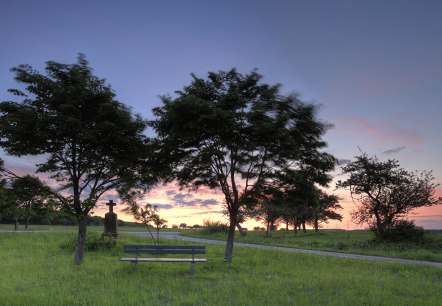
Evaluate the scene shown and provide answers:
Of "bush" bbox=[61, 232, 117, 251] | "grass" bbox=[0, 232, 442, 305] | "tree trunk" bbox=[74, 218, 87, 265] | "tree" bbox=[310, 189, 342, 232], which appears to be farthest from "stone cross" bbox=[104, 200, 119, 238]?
"tree" bbox=[310, 189, 342, 232]

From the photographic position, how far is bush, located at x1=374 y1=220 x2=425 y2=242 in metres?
35.6

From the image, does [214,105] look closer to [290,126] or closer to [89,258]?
[290,126]

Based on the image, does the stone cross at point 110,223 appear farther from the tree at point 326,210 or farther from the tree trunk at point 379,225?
the tree at point 326,210

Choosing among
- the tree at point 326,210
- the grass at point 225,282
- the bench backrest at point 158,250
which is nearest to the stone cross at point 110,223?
the grass at point 225,282

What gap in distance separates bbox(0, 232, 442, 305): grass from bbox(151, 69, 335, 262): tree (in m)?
4.07

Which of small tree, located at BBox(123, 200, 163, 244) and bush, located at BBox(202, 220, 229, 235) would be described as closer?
small tree, located at BBox(123, 200, 163, 244)

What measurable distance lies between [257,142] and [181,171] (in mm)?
4298

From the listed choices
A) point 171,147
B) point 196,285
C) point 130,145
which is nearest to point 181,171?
point 171,147

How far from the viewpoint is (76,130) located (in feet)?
59.4

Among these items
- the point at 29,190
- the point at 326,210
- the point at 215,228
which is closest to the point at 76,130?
the point at 29,190

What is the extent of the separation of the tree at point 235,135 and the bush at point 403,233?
18.7 m

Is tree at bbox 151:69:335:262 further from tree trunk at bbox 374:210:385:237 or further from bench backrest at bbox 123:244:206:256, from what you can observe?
tree trunk at bbox 374:210:385:237

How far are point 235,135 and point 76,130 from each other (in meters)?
7.45

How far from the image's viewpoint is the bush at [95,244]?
993 inches
